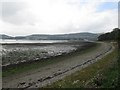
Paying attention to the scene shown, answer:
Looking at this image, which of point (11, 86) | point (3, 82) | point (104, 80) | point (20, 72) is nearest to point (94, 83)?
point (104, 80)

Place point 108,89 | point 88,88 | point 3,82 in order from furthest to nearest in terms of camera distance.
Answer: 1. point 3,82
2. point 88,88
3. point 108,89

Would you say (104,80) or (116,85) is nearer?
(116,85)

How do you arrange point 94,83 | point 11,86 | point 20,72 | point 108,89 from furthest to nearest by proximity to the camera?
1. point 20,72
2. point 11,86
3. point 94,83
4. point 108,89

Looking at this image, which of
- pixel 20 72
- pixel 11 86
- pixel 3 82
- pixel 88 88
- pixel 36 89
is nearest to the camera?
pixel 88 88

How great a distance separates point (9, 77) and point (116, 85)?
53.4 feet

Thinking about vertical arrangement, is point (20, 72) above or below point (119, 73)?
below

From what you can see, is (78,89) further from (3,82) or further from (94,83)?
(3,82)

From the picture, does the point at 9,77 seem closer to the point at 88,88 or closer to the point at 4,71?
the point at 4,71

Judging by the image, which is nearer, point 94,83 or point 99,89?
point 99,89

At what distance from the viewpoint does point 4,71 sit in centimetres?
3334

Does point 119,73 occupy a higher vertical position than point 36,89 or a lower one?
higher

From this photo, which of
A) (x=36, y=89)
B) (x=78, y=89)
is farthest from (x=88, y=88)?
(x=36, y=89)

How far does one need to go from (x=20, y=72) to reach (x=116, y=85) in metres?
19.1

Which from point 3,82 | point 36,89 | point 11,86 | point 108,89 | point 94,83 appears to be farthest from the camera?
point 3,82
